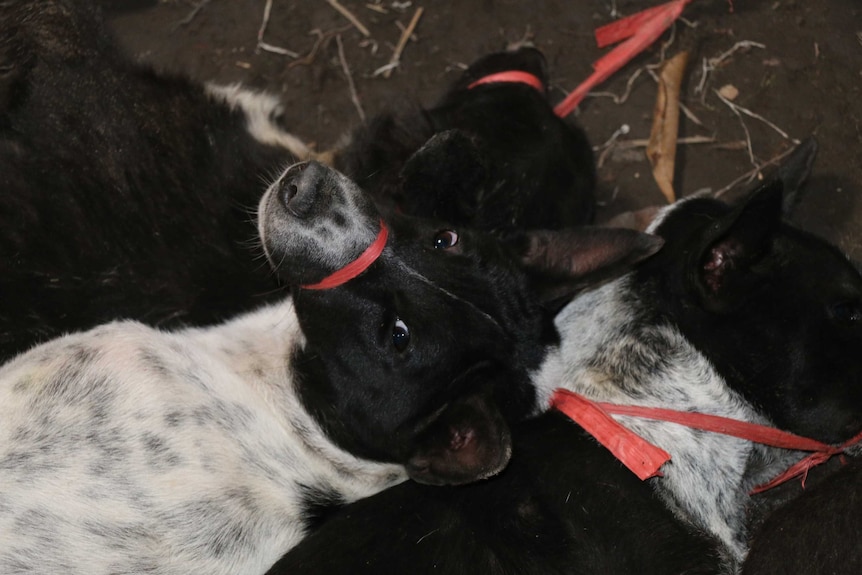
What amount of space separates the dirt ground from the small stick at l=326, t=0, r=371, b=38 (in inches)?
1.1

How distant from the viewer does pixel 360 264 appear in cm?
382

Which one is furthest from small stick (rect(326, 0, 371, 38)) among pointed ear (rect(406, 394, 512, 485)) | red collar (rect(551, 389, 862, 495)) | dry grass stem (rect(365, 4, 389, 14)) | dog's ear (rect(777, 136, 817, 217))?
pointed ear (rect(406, 394, 512, 485))

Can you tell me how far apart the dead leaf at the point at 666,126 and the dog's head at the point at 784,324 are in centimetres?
151

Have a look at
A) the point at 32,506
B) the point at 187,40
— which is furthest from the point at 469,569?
the point at 187,40

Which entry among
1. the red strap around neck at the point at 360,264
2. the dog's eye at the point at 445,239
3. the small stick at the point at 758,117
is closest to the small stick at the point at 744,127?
the small stick at the point at 758,117

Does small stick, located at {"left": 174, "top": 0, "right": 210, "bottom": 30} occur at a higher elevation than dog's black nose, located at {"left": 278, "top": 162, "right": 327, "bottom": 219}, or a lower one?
lower

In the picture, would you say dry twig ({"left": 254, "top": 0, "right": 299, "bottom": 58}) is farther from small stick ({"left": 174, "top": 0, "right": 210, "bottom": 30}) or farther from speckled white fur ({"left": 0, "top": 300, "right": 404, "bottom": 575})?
speckled white fur ({"left": 0, "top": 300, "right": 404, "bottom": 575})

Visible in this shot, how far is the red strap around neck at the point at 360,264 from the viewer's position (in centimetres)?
382

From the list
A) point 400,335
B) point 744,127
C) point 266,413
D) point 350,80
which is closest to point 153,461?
point 266,413

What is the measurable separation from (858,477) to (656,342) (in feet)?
3.53

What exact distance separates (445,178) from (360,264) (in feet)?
2.99

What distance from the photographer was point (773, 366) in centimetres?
393

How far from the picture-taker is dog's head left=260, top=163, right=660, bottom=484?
376 centimetres

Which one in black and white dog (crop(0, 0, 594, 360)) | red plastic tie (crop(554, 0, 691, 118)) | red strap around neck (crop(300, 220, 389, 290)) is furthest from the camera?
red plastic tie (crop(554, 0, 691, 118))
